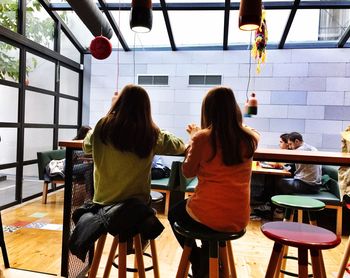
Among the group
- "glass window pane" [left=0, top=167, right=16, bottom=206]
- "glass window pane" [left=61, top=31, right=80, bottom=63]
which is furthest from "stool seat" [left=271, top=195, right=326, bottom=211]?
"glass window pane" [left=61, top=31, right=80, bottom=63]

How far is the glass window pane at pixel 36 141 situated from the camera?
4.14 meters

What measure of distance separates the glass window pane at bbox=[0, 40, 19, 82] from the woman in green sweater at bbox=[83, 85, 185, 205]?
2900 mm

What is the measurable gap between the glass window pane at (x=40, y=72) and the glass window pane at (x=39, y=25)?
250 mm

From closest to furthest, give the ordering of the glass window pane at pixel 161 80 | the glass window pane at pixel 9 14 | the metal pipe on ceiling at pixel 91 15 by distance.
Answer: the metal pipe on ceiling at pixel 91 15, the glass window pane at pixel 9 14, the glass window pane at pixel 161 80

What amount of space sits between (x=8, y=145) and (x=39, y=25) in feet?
5.73

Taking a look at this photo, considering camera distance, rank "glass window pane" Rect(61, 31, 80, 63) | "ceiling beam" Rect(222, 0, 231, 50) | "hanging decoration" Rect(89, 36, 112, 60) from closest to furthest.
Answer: "hanging decoration" Rect(89, 36, 112, 60)
"ceiling beam" Rect(222, 0, 231, 50)
"glass window pane" Rect(61, 31, 80, 63)

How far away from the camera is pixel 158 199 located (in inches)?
67.7

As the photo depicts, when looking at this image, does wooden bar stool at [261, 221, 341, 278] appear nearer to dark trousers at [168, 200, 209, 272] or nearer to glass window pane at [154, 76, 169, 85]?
dark trousers at [168, 200, 209, 272]

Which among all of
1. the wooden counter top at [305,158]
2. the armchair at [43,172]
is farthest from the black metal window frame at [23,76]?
the wooden counter top at [305,158]

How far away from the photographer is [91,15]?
361 centimetres

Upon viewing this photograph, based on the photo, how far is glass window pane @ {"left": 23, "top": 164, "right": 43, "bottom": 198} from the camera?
13.7ft

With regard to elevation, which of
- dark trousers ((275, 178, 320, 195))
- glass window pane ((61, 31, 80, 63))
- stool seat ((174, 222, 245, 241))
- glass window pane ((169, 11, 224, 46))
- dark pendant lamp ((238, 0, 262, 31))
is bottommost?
dark trousers ((275, 178, 320, 195))

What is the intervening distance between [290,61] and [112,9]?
2844mm

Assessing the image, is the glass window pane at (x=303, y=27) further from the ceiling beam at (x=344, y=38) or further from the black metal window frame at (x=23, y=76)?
the black metal window frame at (x=23, y=76)
